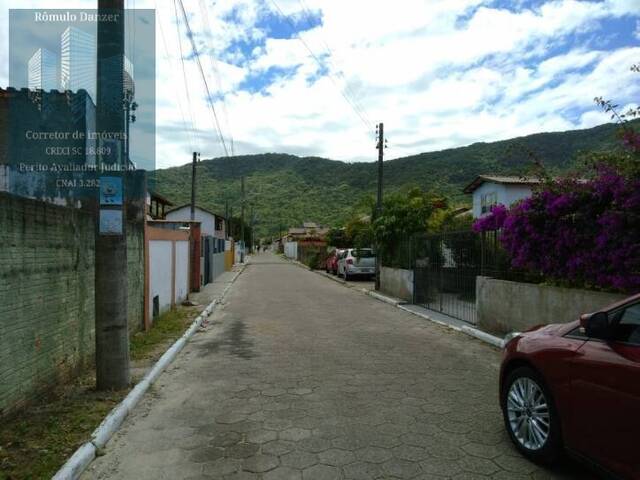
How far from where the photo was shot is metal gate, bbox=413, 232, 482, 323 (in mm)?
11750

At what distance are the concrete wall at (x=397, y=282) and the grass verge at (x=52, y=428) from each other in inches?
431

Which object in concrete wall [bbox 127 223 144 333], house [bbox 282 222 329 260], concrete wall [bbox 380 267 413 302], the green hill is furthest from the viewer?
house [bbox 282 222 329 260]

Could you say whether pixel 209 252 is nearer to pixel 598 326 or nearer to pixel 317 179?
pixel 598 326

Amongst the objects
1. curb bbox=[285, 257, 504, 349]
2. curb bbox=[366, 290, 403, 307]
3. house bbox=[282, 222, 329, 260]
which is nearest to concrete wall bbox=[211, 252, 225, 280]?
curb bbox=[366, 290, 403, 307]

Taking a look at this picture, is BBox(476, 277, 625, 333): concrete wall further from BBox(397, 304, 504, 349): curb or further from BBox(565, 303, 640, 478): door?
BBox(565, 303, 640, 478): door

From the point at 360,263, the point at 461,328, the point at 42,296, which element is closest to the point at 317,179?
the point at 360,263

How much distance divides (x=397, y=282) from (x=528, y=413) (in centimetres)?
1389

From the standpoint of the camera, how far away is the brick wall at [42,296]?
15.6 feet

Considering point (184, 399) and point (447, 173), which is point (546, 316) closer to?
point (184, 399)

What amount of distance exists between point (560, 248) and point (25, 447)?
720 centimetres

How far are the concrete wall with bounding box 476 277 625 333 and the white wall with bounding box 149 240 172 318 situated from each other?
686 centimetres

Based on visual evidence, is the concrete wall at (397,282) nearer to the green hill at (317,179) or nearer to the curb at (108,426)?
the curb at (108,426)

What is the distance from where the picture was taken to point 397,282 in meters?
18.1

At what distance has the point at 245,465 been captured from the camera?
411 cm
